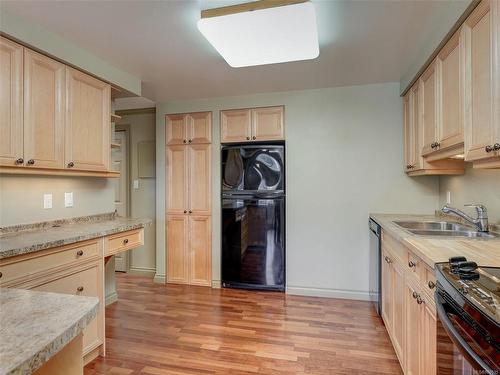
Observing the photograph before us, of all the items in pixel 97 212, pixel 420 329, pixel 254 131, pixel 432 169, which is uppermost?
pixel 254 131

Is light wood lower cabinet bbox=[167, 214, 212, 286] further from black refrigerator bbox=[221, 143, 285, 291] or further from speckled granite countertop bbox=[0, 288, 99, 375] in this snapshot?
speckled granite countertop bbox=[0, 288, 99, 375]

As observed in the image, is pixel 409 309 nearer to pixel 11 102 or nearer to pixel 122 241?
pixel 122 241

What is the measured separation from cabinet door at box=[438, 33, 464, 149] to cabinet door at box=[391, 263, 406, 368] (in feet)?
2.92

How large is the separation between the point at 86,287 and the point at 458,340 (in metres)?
2.10

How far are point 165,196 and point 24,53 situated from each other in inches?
82.3

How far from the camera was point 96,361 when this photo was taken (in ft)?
6.72

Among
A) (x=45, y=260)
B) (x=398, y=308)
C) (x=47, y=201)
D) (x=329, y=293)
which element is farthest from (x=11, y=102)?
(x=329, y=293)

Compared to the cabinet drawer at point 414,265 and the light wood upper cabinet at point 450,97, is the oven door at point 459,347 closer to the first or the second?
the cabinet drawer at point 414,265

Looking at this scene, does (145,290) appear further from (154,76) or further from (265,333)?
(154,76)

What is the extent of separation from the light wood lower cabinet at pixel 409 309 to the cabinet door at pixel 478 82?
68 centimetres

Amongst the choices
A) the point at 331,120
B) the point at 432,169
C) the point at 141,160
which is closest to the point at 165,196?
the point at 141,160

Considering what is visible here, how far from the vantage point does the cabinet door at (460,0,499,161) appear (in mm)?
1369

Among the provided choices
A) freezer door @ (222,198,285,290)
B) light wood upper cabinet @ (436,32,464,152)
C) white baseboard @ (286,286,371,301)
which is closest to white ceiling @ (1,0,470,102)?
light wood upper cabinet @ (436,32,464,152)

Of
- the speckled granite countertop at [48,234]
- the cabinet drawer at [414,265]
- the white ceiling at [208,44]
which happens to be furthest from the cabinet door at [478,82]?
the speckled granite countertop at [48,234]
